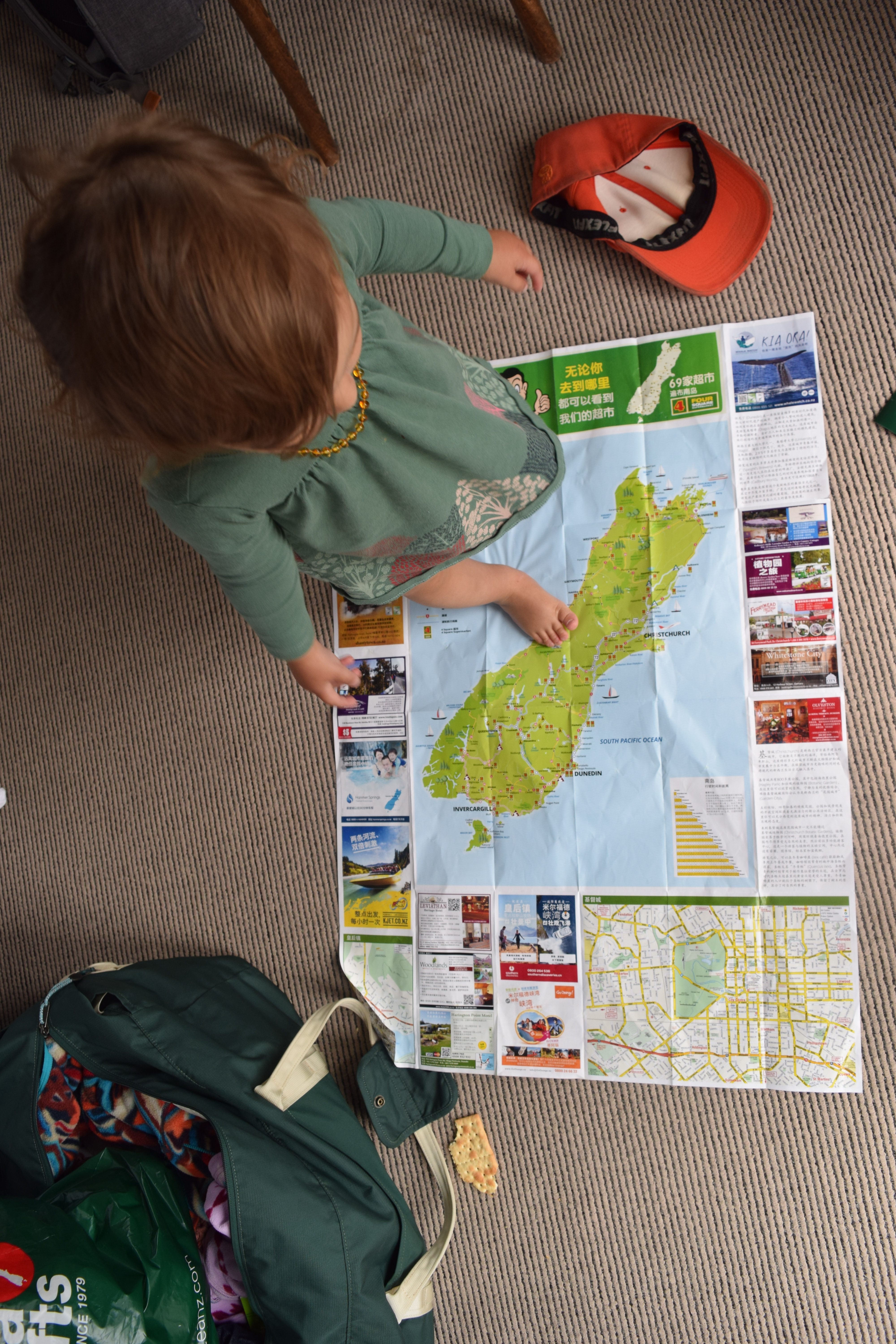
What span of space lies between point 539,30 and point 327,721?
745mm

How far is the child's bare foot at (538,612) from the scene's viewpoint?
796 mm

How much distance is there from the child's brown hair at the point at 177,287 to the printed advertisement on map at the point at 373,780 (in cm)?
50

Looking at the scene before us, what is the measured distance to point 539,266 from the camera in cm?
78

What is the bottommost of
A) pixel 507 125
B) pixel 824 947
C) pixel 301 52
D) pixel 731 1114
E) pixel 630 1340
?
pixel 630 1340

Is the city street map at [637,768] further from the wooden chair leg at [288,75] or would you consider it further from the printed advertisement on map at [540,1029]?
the wooden chair leg at [288,75]

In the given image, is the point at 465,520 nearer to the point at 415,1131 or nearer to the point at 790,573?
the point at 790,573

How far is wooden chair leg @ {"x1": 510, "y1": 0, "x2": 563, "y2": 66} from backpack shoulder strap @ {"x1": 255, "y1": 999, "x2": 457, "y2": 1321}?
101 centimetres

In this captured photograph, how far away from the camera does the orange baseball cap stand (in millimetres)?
792

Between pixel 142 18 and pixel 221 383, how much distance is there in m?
0.82

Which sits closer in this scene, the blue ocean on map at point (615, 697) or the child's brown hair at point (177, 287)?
the child's brown hair at point (177, 287)

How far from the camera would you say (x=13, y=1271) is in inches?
25.6

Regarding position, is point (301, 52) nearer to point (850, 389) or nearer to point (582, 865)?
point (850, 389)

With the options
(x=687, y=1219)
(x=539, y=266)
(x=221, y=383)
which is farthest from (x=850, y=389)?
(x=687, y=1219)

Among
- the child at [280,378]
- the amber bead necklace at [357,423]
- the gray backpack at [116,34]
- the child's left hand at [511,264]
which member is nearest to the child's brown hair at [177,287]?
the child at [280,378]
